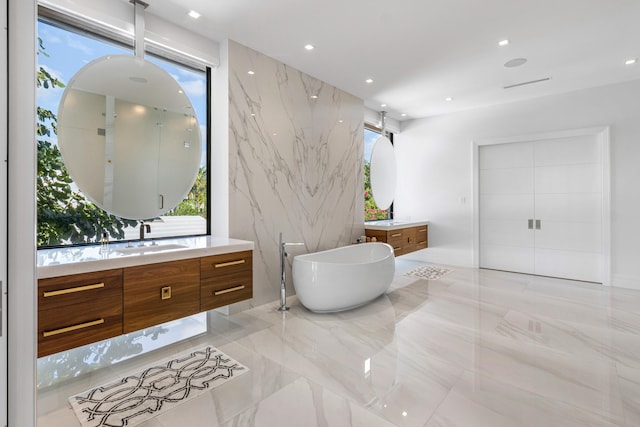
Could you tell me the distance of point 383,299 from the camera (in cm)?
371

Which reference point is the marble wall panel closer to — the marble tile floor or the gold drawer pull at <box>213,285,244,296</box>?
the gold drawer pull at <box>213,285,244,296</box>

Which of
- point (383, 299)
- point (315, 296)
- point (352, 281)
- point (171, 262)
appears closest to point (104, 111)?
point (171, 262)

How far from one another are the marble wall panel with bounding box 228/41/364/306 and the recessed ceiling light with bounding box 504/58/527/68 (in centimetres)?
200

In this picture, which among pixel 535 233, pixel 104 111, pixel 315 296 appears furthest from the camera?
pixel 535 233

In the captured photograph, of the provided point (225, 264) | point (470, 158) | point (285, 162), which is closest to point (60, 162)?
point (225, 264)

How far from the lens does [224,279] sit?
8.30 ft

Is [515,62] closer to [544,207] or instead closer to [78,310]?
[544,207]

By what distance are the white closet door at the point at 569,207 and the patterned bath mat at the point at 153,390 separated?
4.86 m

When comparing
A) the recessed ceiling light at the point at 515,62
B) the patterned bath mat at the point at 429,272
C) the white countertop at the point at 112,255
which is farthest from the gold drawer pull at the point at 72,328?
the recessed ceiling light at the point at 515,62

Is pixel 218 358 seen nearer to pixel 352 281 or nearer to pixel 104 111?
pixel 352 281

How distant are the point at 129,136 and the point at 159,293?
138cm

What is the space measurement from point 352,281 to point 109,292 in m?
2.08

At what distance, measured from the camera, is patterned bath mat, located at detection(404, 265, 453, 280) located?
4809 millimetres

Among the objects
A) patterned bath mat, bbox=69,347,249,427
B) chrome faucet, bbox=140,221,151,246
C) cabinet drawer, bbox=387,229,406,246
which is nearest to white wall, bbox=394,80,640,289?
cabinet drawer, bbox=387,229,406,246
